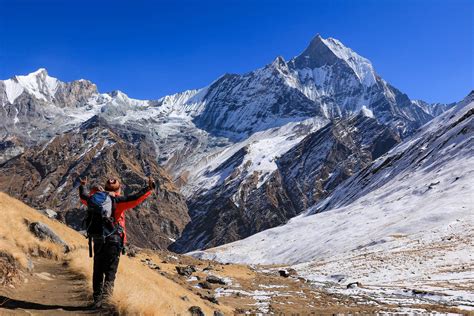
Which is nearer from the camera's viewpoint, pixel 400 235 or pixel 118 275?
pixel 118 275

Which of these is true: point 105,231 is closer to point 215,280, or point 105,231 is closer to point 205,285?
point 205,285

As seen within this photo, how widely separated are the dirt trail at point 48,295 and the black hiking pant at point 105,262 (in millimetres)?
545

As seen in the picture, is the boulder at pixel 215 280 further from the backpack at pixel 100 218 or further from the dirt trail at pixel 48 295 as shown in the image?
the backpack at pixel 100 218

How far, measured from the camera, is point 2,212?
20281 mm

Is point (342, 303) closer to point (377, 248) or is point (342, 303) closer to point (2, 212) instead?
point (2, 212)

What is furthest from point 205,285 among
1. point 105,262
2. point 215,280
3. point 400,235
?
point 400,235

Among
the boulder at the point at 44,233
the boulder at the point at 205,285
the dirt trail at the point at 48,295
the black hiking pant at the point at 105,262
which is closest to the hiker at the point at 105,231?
the black hiking pant at the point at 105,262

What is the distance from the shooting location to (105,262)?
425 inches

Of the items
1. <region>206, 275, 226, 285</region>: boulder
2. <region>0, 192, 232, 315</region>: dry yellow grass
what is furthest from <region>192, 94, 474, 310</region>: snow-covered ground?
<region>0, 192, 232, 315</region>: dry yellow grass

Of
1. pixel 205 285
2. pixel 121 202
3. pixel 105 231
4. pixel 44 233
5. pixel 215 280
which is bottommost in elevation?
pixel 205 285

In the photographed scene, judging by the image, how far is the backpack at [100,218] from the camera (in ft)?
34.8

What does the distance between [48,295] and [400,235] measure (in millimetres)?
76175

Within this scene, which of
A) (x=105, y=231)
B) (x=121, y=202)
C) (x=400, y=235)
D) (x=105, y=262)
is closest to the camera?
(x=105, y=231)

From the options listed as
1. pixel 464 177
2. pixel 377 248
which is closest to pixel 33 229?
pixel 377 248
